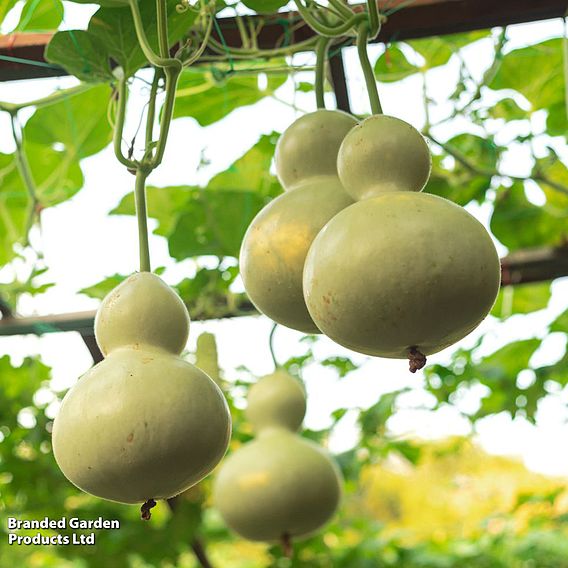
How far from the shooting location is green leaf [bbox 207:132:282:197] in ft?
5.20

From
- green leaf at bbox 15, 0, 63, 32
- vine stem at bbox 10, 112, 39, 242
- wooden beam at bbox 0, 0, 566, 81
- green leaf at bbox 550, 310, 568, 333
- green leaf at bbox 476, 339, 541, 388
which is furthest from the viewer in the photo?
Answer: green leaf at bbox 476, 339, 541, 388

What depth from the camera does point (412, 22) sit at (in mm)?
1078

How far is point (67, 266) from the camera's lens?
1.90 m

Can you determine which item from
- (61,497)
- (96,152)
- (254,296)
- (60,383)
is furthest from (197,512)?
(254,296)

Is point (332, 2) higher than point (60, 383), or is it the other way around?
point (332, 2)

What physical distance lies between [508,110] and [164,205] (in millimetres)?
752

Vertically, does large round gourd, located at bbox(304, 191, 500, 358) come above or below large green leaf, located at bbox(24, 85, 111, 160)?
above

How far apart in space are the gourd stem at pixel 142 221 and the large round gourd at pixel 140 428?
8cm

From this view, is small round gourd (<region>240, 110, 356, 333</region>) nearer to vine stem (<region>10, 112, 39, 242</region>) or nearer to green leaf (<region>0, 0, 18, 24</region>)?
vine stem (<region>10, 112, 39, 242</region>)

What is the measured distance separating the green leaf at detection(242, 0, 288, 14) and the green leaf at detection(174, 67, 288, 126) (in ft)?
1.77

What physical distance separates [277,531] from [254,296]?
1.57ft

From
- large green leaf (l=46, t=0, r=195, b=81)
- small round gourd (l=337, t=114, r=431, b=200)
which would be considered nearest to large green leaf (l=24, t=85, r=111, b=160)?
large green leaf (l=46, t=0, r=195, b=81)

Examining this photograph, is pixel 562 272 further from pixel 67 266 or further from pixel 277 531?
pixel 67 266

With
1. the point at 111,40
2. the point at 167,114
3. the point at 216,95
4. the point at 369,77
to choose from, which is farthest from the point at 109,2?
the point at 216,95
